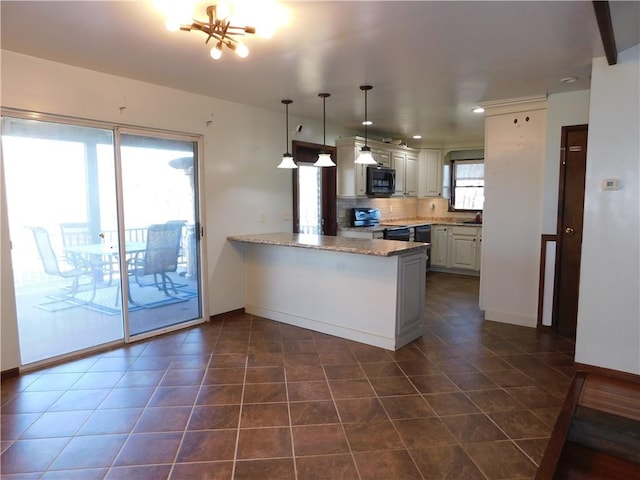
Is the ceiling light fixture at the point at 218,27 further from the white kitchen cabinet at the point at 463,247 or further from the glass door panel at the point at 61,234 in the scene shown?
the white kitchen cabinet at the point at 463,247

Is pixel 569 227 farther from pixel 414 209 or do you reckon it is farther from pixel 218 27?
pixel 414 209

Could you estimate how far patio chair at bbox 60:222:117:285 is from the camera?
340 centimetres

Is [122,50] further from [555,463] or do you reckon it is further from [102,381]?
[555,463]

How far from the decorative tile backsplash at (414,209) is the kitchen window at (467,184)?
16 cm

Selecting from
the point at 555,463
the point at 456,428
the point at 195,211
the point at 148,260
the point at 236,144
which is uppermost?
the point at 236,144

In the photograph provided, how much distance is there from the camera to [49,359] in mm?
3342

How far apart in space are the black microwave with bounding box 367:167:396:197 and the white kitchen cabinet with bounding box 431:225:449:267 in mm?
1234

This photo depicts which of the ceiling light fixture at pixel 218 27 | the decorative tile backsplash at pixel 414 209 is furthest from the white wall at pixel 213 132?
the decorative tile backsplash at pixel 414 209

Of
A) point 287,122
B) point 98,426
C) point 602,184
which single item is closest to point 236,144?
point 287,122

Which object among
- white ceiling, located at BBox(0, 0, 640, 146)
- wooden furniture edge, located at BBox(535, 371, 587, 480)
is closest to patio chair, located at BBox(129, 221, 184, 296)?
white ceiling, located at BBox(0, 0, 640, 146)

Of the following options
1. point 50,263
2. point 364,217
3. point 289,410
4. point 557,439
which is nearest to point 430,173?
point 364,217

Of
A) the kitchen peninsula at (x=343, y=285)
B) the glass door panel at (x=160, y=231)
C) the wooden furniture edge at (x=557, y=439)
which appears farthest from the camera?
the glass door panel at (x=160, y=231)

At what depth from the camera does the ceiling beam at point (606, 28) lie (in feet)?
6.71

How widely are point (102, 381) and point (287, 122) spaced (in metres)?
3.58
